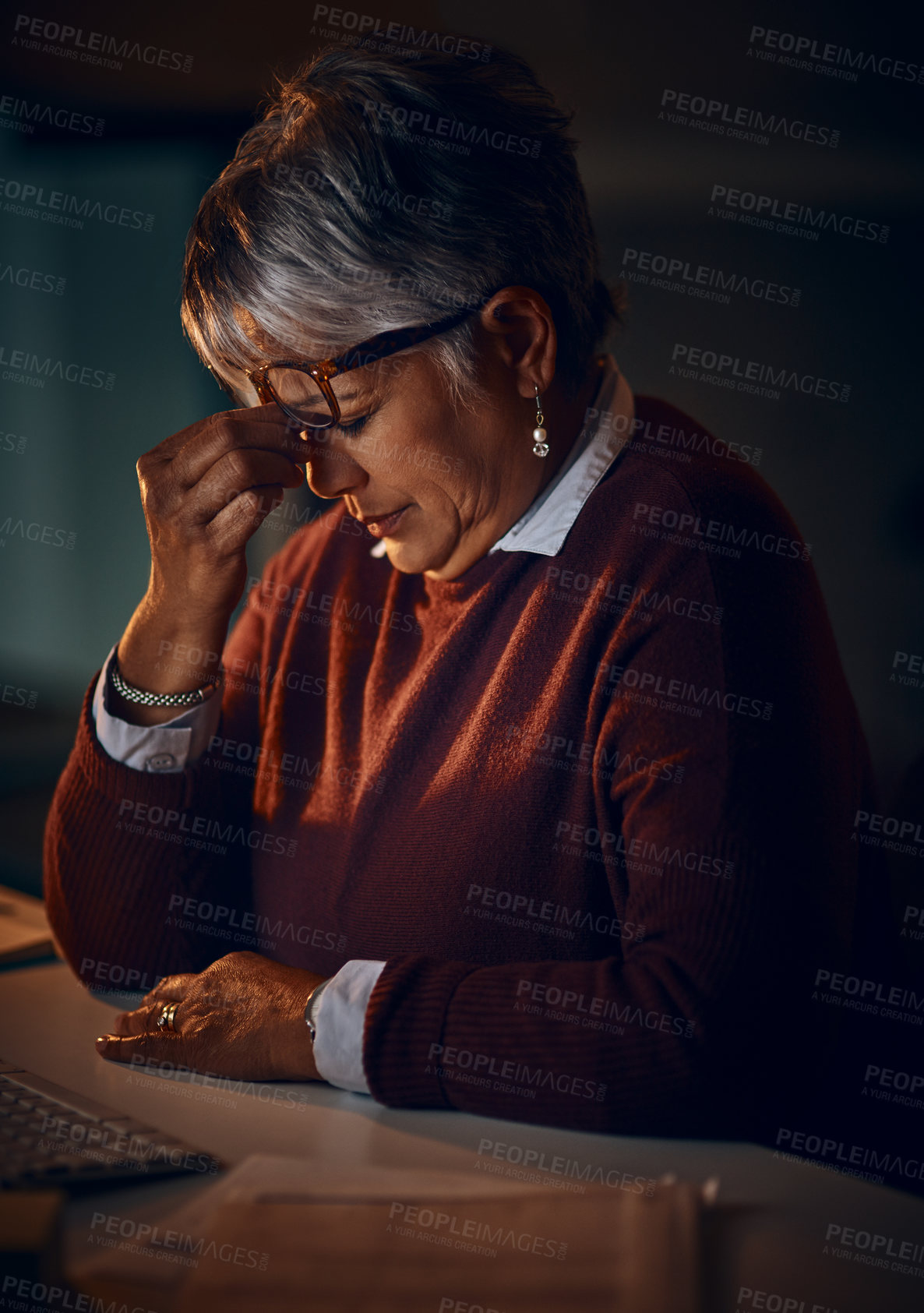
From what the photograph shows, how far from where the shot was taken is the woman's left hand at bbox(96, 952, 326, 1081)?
1066 millimetres

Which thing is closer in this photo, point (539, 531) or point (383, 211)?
point (383, 211)

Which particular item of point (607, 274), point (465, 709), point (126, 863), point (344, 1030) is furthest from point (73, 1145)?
point (607, 274)

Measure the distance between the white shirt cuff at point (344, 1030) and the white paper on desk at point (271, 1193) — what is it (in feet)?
0.44

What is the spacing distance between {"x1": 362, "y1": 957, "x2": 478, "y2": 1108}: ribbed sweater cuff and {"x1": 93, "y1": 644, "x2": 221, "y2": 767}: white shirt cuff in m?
0.53

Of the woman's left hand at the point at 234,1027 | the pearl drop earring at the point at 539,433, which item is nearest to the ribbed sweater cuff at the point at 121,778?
the woman's left hand at the point at 234,1027

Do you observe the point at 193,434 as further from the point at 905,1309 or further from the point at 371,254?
the point at 905,1309

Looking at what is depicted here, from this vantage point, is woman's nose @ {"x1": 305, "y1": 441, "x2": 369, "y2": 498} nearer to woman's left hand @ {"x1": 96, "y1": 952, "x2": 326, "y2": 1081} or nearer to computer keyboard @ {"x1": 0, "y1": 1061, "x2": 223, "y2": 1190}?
woman's left hand @ {"x1": 96, "y1": 952, "x2": 326, "y2": 1081}

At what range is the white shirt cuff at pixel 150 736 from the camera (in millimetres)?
1349

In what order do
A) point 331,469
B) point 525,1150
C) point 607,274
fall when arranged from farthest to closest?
1. point 607,274
2. point 331,469
3. point 525,1150

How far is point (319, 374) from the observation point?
1.19 metres

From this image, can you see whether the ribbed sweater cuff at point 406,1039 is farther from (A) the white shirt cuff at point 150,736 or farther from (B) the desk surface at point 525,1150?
(A) the white shirt cuff at point 150,736

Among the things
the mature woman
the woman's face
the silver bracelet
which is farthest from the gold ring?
the woman's face

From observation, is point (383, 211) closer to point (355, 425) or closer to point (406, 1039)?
point (355, 425)

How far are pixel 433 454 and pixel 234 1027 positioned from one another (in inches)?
29.2
